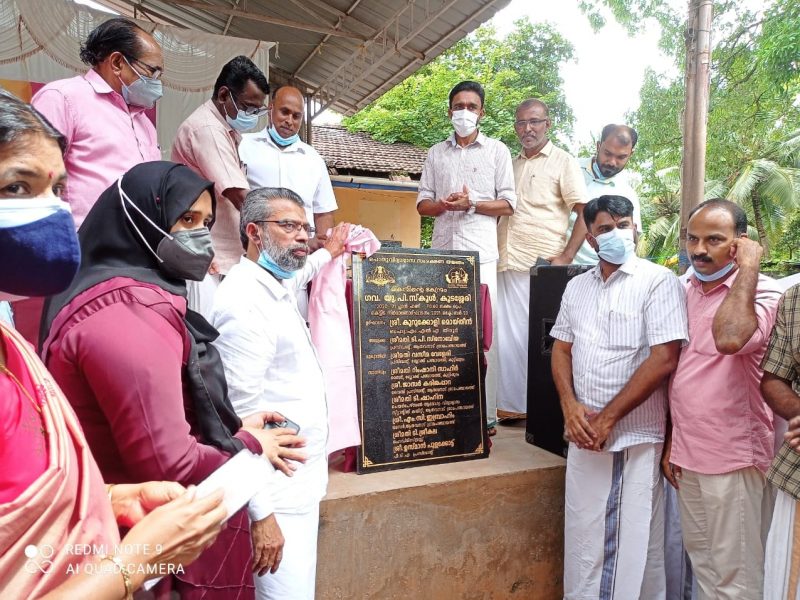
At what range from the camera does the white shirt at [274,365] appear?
2113mm

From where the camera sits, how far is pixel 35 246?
105 centimetres

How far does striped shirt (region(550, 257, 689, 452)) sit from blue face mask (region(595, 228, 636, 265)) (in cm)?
4

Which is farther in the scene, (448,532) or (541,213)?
(541,213)

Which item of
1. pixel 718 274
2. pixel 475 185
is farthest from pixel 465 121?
pixel 718 274

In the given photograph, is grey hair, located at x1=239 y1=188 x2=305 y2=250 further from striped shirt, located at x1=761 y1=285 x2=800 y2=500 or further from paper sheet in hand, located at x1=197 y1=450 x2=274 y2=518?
striped shirt, located at x1=761 y1=285 x2=800 y2=500

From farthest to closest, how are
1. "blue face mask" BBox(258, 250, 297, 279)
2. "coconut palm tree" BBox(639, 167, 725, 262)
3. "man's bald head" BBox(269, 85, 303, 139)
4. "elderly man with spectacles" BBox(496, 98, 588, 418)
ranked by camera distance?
"coconut palm tree" BBox(639, 167, 725, 262), "elderly man with spectacles" BBox(496, 98, 588, 418), "man's bald head" BBox(269, 85, 303, 139), "blue face mask" BBox(258, 250, 297, 279)

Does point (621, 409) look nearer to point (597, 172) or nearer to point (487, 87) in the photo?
point (597, 172)

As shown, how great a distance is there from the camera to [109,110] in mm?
2701

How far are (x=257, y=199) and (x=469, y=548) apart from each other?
86.7 inches

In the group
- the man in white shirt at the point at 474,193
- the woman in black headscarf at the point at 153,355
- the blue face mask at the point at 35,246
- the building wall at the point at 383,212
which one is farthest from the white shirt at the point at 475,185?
the building wall at the point at 383,212

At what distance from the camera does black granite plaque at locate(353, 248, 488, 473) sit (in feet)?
10.9

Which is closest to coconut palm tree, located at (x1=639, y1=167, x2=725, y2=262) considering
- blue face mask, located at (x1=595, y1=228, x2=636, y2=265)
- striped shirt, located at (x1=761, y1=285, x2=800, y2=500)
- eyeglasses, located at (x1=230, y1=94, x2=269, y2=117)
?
blue face mask, located at (x1=595, y1=228, x2=636, y2=265)

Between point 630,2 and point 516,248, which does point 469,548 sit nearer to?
point 516,248

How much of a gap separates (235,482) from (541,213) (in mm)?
3526
